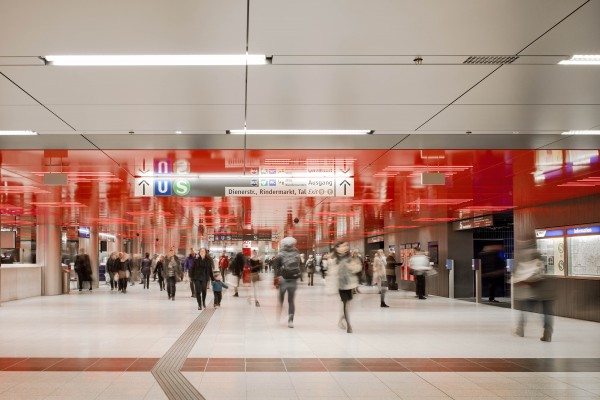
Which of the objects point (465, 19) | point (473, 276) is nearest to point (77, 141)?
point (465, 19)

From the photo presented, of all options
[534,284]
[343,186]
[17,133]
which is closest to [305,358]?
[534,284]

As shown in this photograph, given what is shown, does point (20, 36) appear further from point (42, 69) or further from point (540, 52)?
point (540, 52)

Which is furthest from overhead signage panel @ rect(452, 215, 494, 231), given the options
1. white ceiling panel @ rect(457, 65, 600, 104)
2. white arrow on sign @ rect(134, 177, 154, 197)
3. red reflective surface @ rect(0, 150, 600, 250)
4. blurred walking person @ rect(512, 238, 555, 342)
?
white ceiling panel @ rect(457, 65, 600, 104)

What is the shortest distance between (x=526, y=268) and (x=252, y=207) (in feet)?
41.4

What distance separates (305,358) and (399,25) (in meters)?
5.14

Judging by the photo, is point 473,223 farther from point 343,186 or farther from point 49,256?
point 49,256

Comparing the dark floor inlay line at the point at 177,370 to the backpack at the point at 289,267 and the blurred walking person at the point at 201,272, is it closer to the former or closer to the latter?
the backpack at the point at 289,267

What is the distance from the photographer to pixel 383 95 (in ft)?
24.7

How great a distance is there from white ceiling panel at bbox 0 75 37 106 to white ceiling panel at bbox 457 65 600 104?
5268mm

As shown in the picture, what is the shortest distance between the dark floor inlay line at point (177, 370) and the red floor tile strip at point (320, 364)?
0.16m

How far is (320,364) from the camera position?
27.2ft

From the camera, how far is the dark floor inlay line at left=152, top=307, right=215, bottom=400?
257 inches

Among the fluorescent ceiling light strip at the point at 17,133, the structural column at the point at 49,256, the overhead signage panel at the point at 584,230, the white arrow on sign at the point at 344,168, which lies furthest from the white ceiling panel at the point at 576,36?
the structural column at the point at 49,256

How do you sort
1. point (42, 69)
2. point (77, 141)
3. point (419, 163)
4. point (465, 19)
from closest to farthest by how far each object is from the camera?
point (465, 19) → point (42, 69) → point (77, 141) → point (419, 163)
